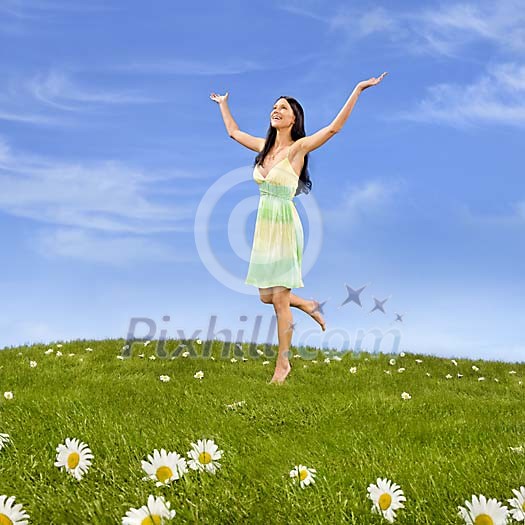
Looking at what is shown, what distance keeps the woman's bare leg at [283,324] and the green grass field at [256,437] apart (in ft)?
0.93

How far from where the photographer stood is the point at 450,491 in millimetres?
3623

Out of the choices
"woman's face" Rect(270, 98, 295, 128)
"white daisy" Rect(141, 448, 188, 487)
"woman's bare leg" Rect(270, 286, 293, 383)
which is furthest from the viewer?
"woman's face" Rect(270, 98, 295, 128)

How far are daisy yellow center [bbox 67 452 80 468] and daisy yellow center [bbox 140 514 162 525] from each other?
112cm

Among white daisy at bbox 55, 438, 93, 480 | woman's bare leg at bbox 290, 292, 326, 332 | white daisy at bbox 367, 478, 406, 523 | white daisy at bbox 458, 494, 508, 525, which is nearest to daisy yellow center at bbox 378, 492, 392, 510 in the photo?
white daisy at bbox 367, 478, 406, 523

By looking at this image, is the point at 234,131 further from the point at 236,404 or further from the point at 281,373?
the point at 236,404

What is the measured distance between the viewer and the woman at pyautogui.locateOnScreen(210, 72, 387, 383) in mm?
8164

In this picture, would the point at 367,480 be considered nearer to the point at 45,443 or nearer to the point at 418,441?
the point at 418,441

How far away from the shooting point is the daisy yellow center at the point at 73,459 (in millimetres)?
3750

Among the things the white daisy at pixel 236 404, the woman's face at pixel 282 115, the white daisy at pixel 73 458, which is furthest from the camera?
the woman's face at pixel 282 115

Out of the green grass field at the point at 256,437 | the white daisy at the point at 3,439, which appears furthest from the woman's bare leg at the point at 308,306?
the white daisy at the point at 3,439

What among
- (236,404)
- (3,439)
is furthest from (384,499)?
(236,404)

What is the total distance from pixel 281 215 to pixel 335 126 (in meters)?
1.39

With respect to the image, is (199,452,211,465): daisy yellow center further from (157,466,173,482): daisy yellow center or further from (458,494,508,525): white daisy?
(458,494,508,525): white daisy

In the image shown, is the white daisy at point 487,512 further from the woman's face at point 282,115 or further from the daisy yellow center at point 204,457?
the woman's face at point 282,115
